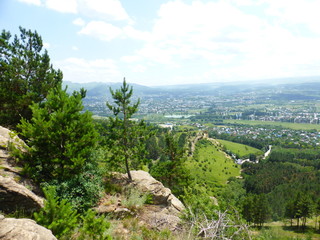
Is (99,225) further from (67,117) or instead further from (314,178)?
(314,178)

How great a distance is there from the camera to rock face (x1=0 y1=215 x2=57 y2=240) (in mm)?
4866

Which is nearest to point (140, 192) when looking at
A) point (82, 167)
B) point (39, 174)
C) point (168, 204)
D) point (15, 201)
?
point (168, 204)

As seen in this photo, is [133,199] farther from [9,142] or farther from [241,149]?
[241,149]

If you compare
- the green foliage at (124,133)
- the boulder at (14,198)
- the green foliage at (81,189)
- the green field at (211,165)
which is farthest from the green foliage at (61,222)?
the green field at (211,165)

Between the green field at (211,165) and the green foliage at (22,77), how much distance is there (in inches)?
3497

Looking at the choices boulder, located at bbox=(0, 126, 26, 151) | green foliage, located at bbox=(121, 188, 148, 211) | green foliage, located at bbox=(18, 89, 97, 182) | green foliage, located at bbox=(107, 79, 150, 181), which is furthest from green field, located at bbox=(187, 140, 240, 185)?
→ boulder, located at bbox=(0, 126, 26, 151)

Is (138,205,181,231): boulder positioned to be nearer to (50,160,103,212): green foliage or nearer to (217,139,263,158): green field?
(50,160,103,212): green foliage

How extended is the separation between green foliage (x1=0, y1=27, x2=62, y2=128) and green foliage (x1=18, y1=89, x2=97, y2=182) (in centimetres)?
887

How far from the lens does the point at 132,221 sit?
10.6 m

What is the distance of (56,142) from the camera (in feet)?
34.4

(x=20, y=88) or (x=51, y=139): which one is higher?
(x=20, y=88)

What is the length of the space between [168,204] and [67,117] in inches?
435

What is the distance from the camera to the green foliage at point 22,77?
716 inches

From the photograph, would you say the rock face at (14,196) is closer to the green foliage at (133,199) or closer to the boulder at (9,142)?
the boulder at (9,142)
